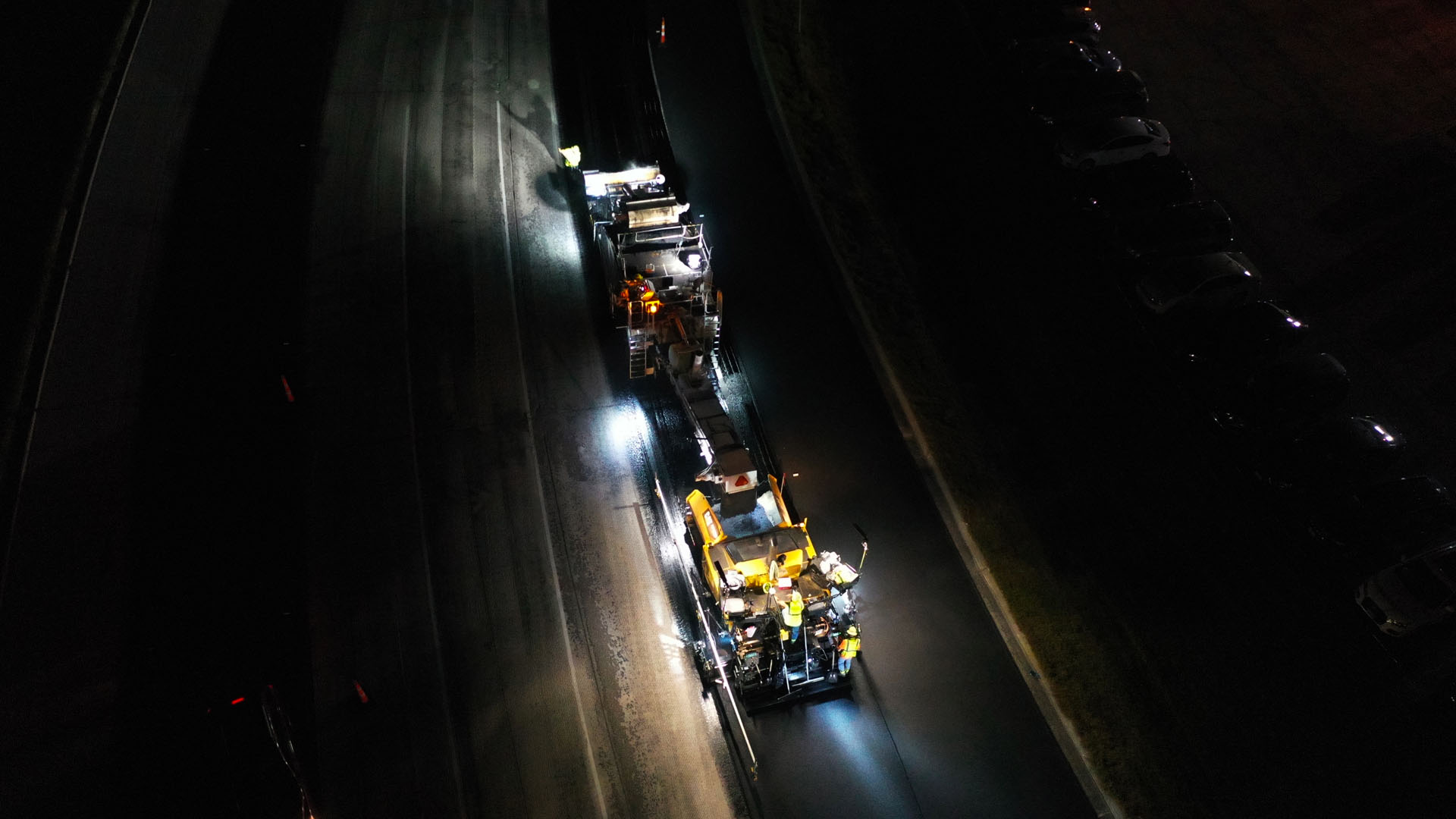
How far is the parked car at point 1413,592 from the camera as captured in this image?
15.0m

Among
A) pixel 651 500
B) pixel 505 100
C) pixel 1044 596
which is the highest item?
pixel 505 100

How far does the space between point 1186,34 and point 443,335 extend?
23852mm

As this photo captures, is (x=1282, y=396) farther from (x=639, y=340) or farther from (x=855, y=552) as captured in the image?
(x=639, y=340)

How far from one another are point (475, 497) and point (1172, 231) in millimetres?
17308

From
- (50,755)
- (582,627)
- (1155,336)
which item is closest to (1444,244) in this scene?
(1155,336)

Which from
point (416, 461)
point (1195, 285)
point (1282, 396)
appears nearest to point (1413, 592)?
point (1282, 396)

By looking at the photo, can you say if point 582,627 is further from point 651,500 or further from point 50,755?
point 50,755

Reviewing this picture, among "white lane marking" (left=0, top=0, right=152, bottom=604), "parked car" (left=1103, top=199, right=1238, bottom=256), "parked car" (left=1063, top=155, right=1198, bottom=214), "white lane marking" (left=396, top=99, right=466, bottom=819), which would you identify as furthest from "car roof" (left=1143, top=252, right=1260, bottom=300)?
"white lane marking" (left=0, top=0, right=152, bottom=604)

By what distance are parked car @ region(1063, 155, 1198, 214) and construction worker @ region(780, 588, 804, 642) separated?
45.2 ft

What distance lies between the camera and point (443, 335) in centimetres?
1920

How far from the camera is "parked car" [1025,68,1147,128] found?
2309 cm

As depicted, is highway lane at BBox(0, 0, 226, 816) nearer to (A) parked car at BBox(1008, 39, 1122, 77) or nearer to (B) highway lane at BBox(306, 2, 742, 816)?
(B) highway lane at BBox(306, 2, 742, 816)

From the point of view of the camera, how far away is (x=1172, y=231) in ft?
67.7

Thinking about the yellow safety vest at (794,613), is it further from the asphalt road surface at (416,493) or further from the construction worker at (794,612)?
the asphalt road surface at (416,493)
